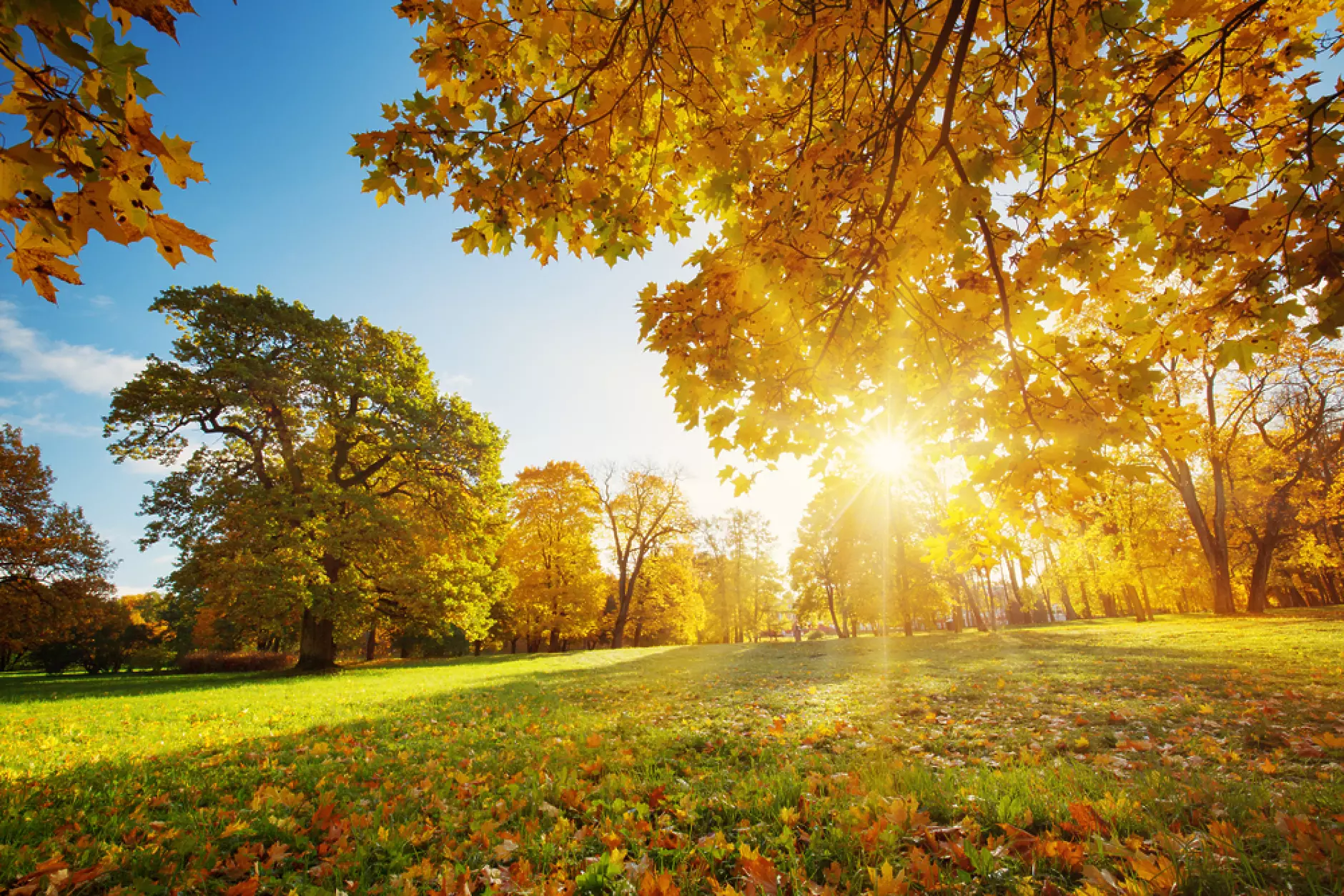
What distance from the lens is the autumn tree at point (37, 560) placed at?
16938 mm

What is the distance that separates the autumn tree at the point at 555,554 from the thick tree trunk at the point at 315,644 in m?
8.90

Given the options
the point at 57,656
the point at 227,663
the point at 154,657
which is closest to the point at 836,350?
the point at 227,663

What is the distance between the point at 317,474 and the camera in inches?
654

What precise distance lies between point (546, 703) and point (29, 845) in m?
5.51

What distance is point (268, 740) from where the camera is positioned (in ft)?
17.0

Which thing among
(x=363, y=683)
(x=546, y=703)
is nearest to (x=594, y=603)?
(x=363, y=683)

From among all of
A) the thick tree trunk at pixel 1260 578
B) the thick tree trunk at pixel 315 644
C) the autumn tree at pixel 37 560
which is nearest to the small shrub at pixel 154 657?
the autumn tree at pixel 37 560

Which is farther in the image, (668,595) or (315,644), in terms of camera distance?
(668,595)

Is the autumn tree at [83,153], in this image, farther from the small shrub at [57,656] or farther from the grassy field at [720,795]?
the small shrub at [57,656]

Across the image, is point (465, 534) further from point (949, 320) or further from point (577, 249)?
point (949, 320)

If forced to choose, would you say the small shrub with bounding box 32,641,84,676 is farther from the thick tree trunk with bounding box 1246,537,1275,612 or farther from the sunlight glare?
the thick tree trunk with bounding box 1246,537,1275,612

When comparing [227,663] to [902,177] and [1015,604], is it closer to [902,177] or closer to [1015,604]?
[902,177]

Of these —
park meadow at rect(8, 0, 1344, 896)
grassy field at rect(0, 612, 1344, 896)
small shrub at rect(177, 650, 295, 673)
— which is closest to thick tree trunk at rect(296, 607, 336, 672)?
small shrub at rect(177, 650, 295, 673)

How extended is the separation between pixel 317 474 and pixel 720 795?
59.0 feet
